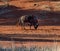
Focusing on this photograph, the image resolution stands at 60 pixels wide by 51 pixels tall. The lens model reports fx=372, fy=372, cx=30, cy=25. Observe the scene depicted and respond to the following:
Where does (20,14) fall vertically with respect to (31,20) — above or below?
below

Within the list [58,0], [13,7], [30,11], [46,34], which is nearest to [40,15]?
[30,11]

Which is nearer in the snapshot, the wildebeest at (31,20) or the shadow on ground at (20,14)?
the wildebeest at (31,20)

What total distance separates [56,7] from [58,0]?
4537 mm

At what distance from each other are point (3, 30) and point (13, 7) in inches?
590

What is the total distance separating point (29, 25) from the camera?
872 inches

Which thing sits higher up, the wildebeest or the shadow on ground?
the wildebeest

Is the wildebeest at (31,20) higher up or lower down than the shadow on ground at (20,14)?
higher up

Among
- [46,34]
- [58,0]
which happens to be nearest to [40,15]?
[58,0]

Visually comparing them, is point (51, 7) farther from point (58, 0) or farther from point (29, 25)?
point (29, 25)

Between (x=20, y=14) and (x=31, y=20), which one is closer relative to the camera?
(x=31, y=20)

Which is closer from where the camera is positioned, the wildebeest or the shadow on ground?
the wildebeest

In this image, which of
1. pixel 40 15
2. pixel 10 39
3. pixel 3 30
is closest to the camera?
pixel 10 39

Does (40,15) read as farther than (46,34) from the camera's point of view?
Yes

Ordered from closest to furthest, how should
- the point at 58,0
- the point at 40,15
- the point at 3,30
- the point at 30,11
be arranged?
1. the point at 3,30
2. the point at 40,15
3. the point at 30,11
4. the point at 58,0
